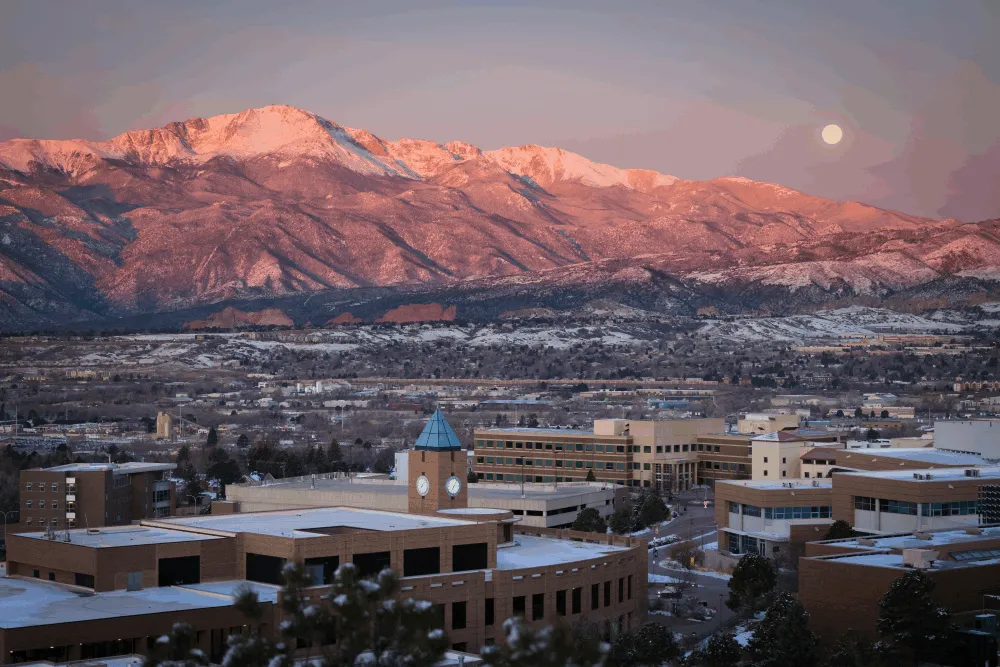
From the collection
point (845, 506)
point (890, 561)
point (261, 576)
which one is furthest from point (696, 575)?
point (261, 576)

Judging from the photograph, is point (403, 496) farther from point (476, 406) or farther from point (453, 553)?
point (476, 406)

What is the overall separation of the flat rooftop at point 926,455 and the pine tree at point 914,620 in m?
33.5

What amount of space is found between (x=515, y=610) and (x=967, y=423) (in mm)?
47905

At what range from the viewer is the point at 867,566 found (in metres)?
52.5

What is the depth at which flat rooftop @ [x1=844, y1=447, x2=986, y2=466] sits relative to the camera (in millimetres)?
82875

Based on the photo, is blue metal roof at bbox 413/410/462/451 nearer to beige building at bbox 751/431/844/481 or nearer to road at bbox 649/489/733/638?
road at bbox 649/489/733/638

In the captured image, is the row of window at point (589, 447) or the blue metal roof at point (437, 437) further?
the row of window at point (589, 447)

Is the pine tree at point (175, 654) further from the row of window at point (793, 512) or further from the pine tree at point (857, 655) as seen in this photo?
the row of window at point (793, 512)

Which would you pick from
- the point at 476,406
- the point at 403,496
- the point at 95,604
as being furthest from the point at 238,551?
the point at 476,406

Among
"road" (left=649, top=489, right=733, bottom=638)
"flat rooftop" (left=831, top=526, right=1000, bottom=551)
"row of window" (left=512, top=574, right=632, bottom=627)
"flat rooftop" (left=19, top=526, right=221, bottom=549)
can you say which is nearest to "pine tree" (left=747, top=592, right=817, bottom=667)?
"row of window" (left=512, top=574, right=632, bottom=627)

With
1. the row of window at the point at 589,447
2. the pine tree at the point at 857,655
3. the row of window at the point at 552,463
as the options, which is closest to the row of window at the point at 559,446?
the row of window at the point at 589,447

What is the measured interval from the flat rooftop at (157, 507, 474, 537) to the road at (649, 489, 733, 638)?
968 centimetres

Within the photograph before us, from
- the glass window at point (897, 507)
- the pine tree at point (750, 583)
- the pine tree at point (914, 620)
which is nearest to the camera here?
the pine tree at point (914, 620)

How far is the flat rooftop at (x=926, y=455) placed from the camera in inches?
3263
